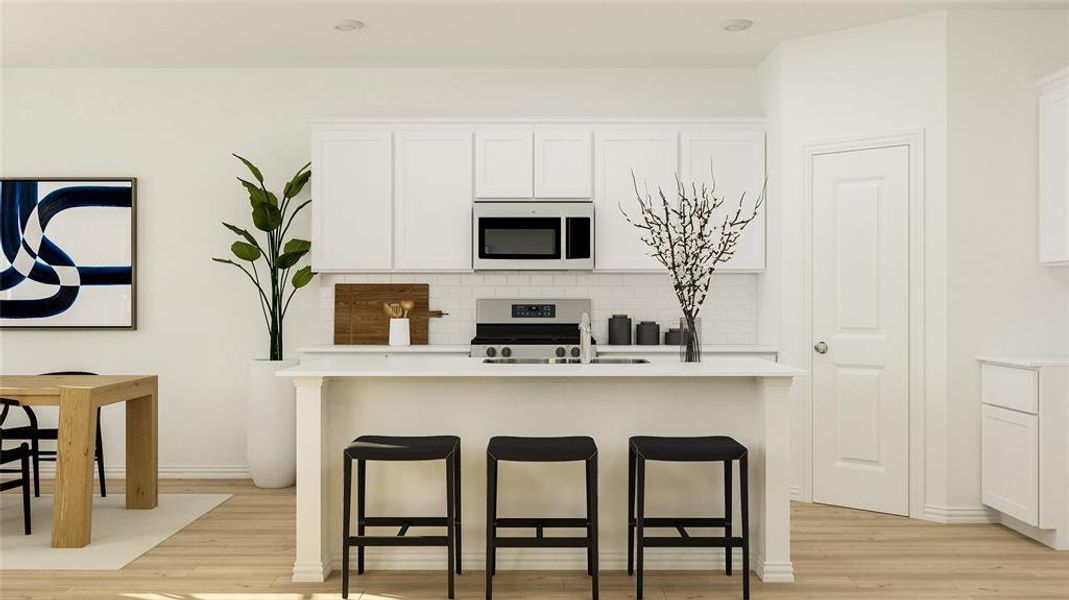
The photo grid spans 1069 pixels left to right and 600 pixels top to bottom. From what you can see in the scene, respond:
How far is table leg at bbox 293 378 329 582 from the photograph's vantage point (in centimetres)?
348

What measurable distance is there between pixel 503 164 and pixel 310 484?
2.71m

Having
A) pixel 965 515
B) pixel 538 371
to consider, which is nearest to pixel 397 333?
pixel 538 371

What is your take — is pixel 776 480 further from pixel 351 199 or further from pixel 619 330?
pixel 351 199

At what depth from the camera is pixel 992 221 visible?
4.40 m

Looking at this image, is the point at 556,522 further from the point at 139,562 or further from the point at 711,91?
the point at 711,91

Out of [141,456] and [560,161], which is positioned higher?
[560,161]

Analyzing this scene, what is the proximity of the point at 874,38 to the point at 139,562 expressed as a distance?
4.75 m

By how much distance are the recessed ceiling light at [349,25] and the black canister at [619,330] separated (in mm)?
2486

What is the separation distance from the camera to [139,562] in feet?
12.3

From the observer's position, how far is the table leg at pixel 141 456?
4.70 metres

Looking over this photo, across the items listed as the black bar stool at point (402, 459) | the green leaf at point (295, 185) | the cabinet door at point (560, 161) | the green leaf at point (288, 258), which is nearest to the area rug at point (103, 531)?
the black bar stool at point (402, 459)

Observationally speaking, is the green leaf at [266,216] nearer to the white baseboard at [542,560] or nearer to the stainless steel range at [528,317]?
the stainless steel range at [528,317]

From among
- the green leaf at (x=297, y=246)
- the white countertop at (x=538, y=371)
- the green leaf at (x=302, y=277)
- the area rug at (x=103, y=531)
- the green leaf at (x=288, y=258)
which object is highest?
the green leaf at (x=297, y=246)

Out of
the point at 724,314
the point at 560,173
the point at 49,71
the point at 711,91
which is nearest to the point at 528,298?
the point at 560,173
